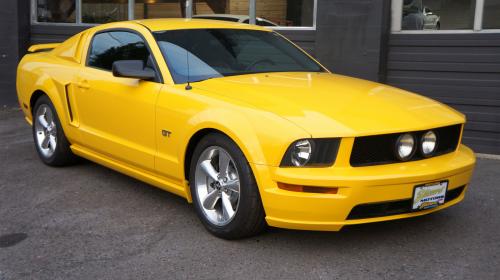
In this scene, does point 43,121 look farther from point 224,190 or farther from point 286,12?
point 286,12

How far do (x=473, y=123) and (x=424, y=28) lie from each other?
1.41 meters

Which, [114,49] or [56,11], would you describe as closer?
[114,49]

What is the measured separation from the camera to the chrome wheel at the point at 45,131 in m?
6.20

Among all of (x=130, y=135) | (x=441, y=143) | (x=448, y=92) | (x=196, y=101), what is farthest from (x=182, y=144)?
(x=448, y=92)

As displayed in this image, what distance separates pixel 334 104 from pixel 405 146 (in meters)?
0.53

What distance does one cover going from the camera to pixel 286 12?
920 cm

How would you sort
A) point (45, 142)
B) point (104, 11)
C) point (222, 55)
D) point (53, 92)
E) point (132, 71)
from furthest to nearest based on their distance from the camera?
point (104, 11) < point (45, 142) < point (53, 92) < point (222, 55) < point (132, 71)

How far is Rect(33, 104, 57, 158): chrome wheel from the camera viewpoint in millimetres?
6203

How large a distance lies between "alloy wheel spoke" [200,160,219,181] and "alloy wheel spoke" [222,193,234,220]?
0.14 meters

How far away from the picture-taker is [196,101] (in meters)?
4.34

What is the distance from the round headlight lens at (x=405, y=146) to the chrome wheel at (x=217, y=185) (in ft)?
3.41

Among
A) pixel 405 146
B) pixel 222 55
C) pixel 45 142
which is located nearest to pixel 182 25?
pixel 222 55

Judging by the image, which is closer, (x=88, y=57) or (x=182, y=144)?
(x=182, y=144)

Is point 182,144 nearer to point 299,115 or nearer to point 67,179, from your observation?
point 299,115
